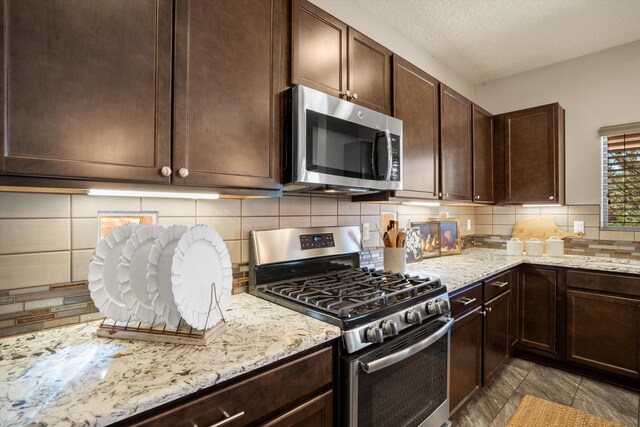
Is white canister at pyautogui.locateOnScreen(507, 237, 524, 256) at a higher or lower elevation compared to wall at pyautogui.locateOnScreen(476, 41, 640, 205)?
lower

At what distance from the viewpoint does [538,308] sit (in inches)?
99.0

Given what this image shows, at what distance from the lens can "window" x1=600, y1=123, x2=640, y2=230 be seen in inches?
101

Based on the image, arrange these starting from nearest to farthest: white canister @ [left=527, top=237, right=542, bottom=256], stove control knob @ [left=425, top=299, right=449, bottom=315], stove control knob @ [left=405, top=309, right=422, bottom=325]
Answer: stove control knob @ [left=405, top=309, right=422, bottom=325], stove control knob @ [left=425, top=299, right=449, bottom=315], white canister @ [left=527, top=237, right=542, bottom=256]

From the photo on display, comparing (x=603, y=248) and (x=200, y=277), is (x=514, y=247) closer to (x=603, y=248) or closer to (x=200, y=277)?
(x=603, y=248)

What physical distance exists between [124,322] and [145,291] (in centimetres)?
12

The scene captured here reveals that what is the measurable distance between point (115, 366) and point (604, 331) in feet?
9.60

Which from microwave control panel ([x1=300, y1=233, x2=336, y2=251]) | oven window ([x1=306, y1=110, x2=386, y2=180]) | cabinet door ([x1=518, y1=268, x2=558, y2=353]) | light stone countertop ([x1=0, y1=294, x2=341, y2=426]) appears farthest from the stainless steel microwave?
cabinet door ([x1=518, y1=268, x2=558, y2=353])

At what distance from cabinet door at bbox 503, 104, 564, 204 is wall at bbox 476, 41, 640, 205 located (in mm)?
143

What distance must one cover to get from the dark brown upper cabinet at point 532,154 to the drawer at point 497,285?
0.84 meters

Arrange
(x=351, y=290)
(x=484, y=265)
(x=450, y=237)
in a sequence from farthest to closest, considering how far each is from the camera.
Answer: (x=450, y=237)
(x=484, y=265)
(x=351, y=290)

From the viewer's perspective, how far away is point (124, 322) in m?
1.02

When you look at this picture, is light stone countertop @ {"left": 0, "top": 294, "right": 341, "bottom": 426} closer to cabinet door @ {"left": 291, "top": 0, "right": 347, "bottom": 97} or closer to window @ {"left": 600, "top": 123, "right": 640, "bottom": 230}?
cabinet door @ {"left": 291, "top": 0, "right": 347, "bottom": 97}

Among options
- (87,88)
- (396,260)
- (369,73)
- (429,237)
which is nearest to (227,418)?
(87,88)

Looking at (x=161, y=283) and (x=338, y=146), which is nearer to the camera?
(x=161, y=283)
